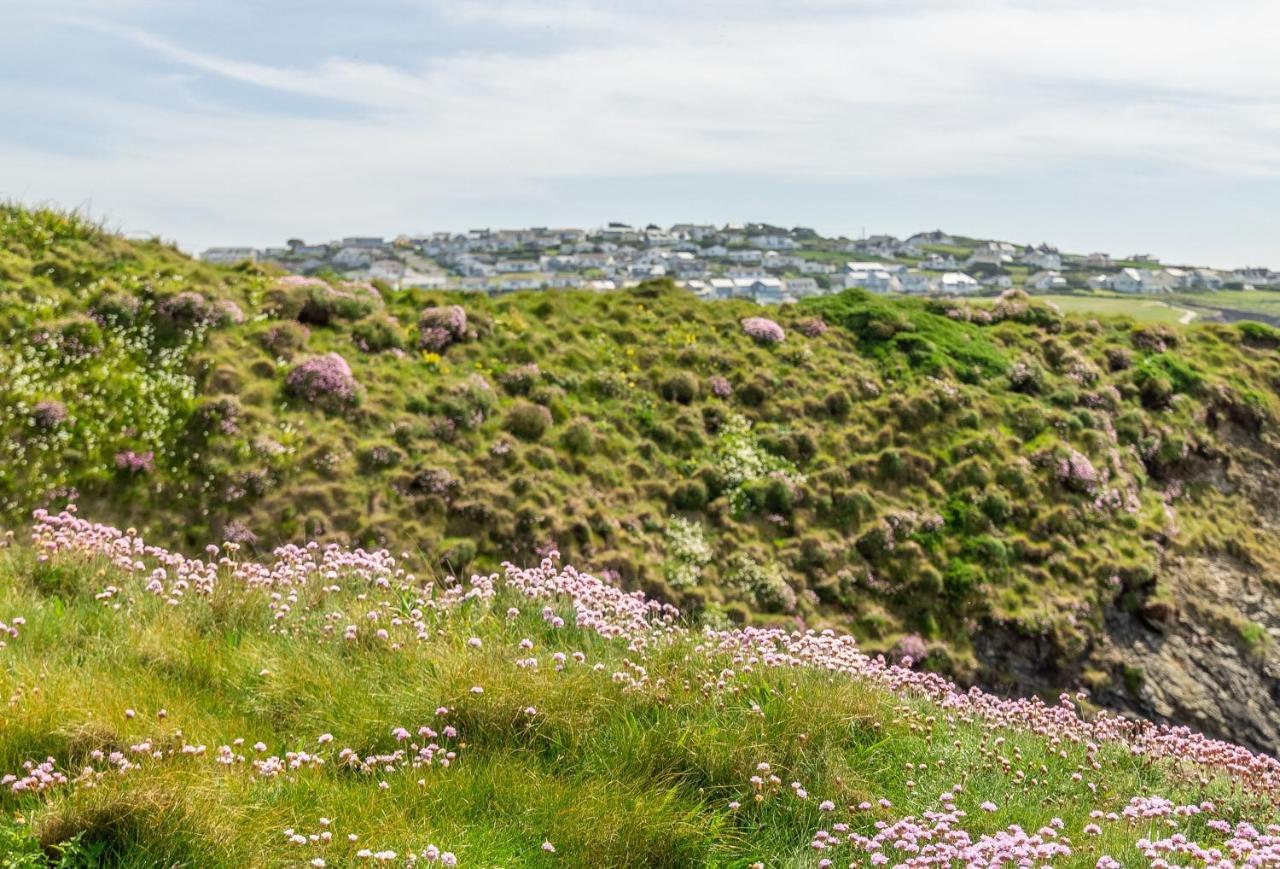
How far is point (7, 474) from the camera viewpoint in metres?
16.6

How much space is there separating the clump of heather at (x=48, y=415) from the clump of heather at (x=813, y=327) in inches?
782

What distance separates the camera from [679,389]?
2480 centimetres

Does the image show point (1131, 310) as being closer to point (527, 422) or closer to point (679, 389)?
point (679, 389)

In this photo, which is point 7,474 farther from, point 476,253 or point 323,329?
point 476,253

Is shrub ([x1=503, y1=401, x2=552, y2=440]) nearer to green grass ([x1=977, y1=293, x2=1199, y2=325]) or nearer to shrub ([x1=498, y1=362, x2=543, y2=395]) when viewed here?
shrub ([x1=498, y1=362, x2=543, y2=395])

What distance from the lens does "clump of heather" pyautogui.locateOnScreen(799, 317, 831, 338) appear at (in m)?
29.6

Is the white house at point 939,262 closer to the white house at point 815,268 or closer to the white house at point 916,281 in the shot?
the white house at point 815,268

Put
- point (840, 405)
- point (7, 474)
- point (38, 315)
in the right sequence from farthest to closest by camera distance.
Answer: point (840, 405), point (38, 315), point (7, 474)

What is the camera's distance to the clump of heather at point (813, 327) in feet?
97.2

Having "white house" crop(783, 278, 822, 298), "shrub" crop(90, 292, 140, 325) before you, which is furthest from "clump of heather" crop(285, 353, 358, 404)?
"white house" crop(783, 278, 822, 298)

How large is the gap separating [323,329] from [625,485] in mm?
8268

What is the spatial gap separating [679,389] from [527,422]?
15.8 feet

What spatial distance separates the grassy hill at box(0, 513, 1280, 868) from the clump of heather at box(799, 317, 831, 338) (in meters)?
20.3

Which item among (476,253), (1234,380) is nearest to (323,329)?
(1234,380)
